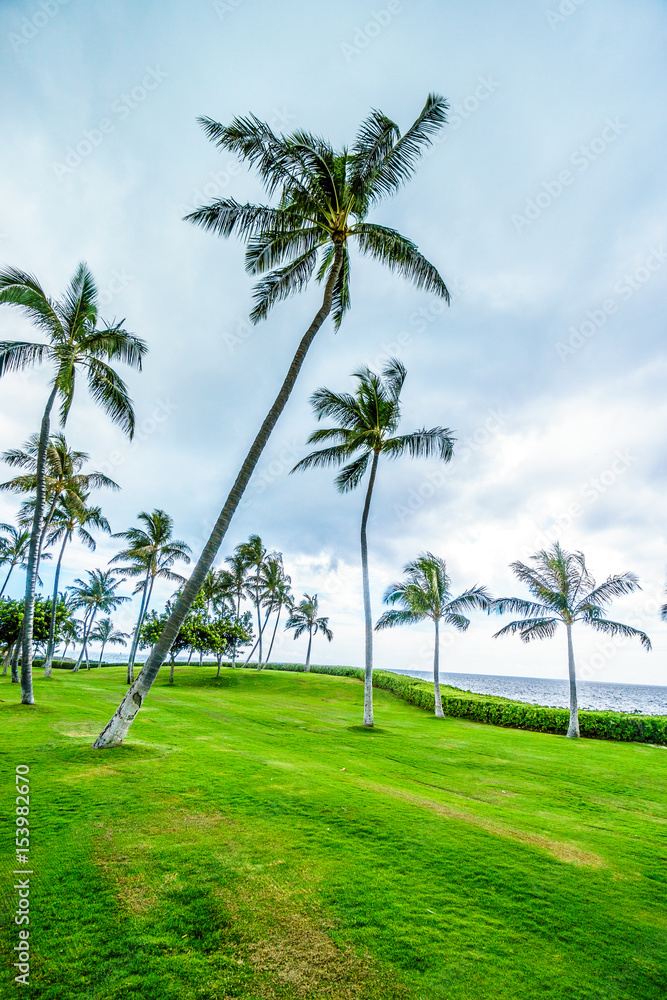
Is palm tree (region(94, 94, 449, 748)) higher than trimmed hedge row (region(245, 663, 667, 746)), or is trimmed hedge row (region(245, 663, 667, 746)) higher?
palm tree (region(94, 94, 449, 748))

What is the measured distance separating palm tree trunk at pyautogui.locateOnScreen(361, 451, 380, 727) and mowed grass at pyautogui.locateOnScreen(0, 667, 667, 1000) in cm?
787

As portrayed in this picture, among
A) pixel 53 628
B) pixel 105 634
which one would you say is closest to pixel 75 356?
pixel 53 628

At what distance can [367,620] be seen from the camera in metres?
18.6

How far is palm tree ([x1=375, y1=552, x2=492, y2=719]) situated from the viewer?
27547mm

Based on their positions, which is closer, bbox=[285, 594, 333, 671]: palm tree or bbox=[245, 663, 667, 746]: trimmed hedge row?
bbox=[245, 663, 667, 746]: trimmed hedge row

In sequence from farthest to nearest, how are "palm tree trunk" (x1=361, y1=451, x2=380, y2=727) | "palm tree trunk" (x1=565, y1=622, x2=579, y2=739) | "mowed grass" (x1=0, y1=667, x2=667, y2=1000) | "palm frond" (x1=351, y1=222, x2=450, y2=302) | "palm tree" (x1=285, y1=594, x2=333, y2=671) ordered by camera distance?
"palm tree" (x1=285, y1=594, x2=333, y2=671) → "palm tree trunk" (x1=565, y1=622, x2=579, y2=739) → "palm tree trunk" (x1=361, y1=451, x2=380, y2=727) → "palm frond" (x1=351, y1=222, x2=450, y2=302) → "mowed grass" (x1=0, y1=667, x2=667, y2=1000)

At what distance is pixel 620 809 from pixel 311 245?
50.4ft

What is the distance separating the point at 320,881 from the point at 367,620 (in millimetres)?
13961

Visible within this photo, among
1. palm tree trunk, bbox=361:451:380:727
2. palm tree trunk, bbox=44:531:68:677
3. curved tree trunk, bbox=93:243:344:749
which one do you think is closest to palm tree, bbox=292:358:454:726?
palm tree trunk, bbox=361:451:380:727

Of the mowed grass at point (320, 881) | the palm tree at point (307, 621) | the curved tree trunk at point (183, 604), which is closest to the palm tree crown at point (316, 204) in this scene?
the curved tree trunk at point (183, 604)

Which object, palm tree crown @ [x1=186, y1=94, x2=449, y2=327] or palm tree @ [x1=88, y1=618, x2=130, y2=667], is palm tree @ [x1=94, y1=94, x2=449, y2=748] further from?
palm tree @ [x1=88, y1=618, x2=130, y2=667]

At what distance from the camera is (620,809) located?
9.14 metres

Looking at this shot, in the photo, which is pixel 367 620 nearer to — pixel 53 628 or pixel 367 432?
pixel 367 432

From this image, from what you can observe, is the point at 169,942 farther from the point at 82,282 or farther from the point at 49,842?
the point at 82,282
